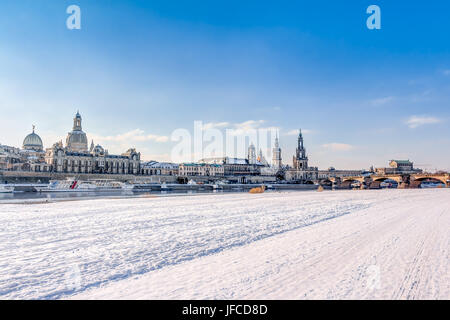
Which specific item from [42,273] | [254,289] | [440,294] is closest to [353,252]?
[440,294]

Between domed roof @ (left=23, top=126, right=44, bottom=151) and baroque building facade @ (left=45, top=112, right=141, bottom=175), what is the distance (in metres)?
12.1

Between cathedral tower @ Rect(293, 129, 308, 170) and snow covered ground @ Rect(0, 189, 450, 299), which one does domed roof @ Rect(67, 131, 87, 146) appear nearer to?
cathedral tower @ Rect(293, 129, 308, 170)

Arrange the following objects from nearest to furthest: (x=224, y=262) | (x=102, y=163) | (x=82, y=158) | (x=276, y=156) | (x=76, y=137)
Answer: (x=224, y=262) → (x=82, y=158) → (x=102, y=163) → (x=76, y=137) → (x=276, y=156)

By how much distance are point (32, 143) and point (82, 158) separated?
92.7 feet

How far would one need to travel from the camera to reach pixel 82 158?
366 ft

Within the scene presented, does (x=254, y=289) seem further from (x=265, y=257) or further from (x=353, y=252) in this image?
(x=353, y=252)

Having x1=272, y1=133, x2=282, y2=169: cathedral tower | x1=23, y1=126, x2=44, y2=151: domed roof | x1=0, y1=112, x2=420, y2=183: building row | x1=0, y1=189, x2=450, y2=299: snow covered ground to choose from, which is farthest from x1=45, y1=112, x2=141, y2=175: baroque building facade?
x1=0, y1=189, x2=450, y2=299: snow covered ground

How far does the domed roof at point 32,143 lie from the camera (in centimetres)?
12272

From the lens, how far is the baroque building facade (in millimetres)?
105938

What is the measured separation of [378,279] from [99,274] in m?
4.84

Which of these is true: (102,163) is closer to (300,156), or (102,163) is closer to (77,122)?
(77,122)

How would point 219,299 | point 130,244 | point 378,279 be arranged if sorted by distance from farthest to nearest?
point 130,244 → point 378,279 → point 219,299

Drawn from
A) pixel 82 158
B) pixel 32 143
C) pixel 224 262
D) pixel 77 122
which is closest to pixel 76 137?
pixel 77 122

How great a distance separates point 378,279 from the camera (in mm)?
5258
